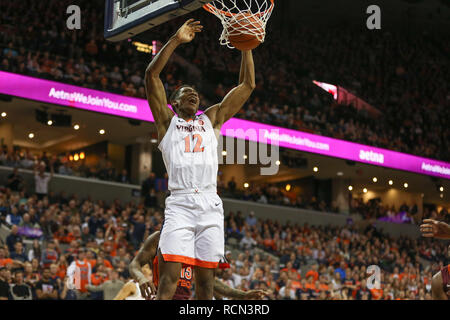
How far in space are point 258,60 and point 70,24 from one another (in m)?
6.76

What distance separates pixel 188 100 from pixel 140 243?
10.1 meters

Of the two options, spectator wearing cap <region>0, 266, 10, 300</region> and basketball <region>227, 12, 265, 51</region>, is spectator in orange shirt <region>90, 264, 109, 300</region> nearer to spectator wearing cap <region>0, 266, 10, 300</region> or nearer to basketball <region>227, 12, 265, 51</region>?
spectator wearing cap <region>0, 266, 10, 300</region>

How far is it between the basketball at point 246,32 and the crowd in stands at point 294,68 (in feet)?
39.3

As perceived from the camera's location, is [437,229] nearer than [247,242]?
Yes

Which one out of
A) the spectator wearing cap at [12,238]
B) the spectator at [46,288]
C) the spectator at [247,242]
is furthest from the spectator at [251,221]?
the spectator at [46,288]

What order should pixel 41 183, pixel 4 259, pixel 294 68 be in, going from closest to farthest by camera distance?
pixel 4 259, pixel 41 183, pixel 294 68

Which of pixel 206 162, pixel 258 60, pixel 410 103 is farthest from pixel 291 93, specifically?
pixel 206 162

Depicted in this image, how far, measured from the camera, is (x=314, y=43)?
2642 centimetres

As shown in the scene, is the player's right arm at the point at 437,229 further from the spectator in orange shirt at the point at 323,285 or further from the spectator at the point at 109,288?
the spectator in orange shirt at the point at 323,285

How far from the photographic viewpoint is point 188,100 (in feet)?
15.1

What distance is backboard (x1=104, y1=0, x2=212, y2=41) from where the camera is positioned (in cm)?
525

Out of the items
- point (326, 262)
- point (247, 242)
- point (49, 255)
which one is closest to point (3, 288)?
point (49, 255)

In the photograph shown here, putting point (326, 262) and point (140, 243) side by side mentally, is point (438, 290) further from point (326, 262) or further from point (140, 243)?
point (326, 262)
